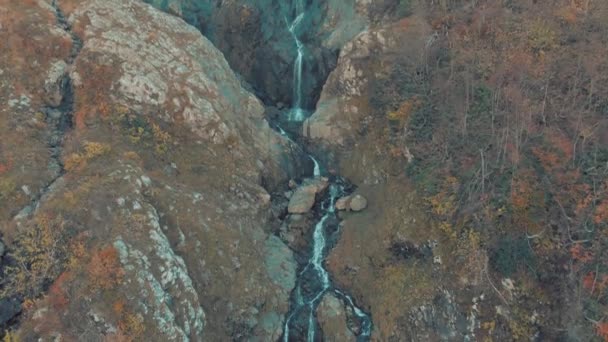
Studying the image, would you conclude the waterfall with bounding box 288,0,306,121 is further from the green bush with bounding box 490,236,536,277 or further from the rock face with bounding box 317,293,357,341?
the green bush with bounding box 490,236,536,277

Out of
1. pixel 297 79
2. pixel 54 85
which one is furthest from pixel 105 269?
pixel 297 79

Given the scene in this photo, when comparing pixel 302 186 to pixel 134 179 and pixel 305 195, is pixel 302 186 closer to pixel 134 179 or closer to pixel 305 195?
pixel 305 195

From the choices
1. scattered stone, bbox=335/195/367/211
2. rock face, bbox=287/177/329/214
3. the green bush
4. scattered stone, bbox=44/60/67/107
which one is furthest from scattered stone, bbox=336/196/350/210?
scattered stone, bbox=44/60/67/107

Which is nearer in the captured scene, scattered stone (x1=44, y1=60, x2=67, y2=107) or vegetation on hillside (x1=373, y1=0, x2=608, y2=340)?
vegetation on hillside (x1=373, y1=0, x2=608, y2=340)

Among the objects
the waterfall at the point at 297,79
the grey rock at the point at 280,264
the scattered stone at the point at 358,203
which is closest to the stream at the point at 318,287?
the grey rock at the point at 280,264

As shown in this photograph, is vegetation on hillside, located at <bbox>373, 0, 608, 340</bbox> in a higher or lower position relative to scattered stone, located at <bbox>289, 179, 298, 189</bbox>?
higher

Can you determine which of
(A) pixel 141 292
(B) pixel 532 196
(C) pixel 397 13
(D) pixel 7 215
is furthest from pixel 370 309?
(C) pixel 397 13
